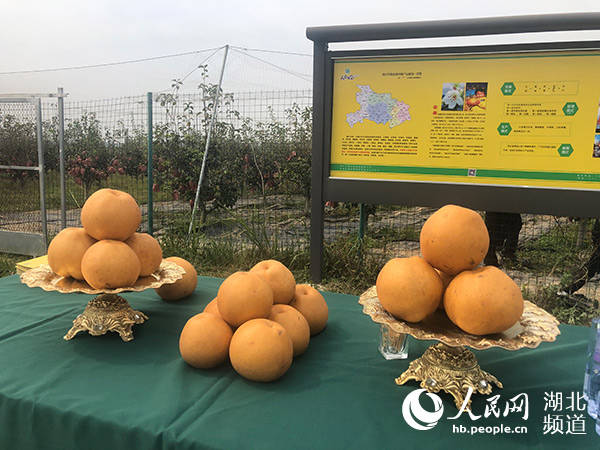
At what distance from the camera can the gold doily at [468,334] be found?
0.88 meters

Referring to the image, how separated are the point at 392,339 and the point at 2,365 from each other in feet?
2.92

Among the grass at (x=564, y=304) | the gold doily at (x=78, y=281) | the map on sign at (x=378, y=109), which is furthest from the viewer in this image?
the grass at (x=564, y=304)

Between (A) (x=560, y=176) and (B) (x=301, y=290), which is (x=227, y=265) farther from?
(B) (x=301, y=290)

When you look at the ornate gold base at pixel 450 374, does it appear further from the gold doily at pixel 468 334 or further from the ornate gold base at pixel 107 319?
the ornate gold base at pixel 107 319

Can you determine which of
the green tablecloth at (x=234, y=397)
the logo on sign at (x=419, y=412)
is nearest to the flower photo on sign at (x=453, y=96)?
the green tablecloth at (x=234, y=397)

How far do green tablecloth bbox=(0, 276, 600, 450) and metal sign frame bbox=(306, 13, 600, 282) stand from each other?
1563 millimetres

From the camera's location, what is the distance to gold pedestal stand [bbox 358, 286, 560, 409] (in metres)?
0.90

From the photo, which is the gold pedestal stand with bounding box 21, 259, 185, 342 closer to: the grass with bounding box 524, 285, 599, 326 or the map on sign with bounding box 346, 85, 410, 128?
the map on sign with bounding box 346, 85, 410, 128

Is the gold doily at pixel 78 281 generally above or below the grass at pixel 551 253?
above

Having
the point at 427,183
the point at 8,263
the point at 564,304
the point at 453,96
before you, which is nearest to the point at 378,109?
the point at 453,96

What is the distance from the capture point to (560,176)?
262cm

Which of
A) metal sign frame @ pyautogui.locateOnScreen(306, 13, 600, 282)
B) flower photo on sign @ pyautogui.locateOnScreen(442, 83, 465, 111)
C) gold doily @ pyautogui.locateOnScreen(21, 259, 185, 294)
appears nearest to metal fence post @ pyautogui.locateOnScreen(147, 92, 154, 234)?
metal sign frame @ pyautogui.locateOnScreen(306, 13, 600, 282)

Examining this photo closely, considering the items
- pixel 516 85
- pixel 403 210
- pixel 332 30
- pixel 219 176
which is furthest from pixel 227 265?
pixel 516 85

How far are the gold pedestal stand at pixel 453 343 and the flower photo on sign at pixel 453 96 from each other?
6.60ft
